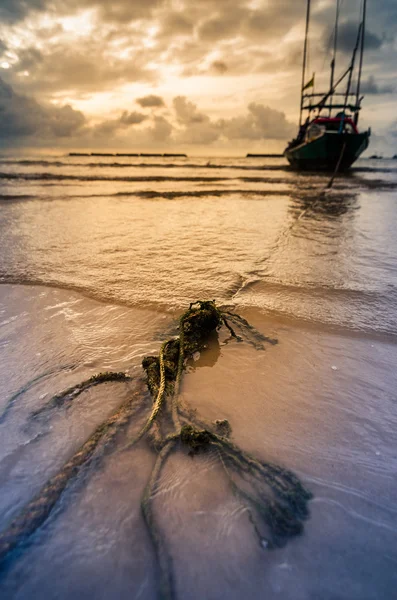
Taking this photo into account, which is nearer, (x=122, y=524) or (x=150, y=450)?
(x=122, y=524)

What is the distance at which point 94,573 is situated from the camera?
1.41m

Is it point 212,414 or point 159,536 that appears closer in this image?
point 159,536

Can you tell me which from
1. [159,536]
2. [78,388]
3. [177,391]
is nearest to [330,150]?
[177,391]

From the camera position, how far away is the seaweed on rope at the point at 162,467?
1526 mm

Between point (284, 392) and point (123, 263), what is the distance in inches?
156

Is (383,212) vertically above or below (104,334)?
below

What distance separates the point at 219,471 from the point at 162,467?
1.08ft

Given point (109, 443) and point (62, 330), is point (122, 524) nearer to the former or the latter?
point (109, 443)

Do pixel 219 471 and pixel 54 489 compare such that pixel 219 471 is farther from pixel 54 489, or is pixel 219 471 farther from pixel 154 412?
pixel 54 489

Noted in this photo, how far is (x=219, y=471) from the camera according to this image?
6.05 feet

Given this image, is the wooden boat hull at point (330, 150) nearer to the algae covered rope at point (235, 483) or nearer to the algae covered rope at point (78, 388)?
the algae covered rope at point (78, 388)

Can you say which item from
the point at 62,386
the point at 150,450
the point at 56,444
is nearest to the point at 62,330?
the point at 62,386

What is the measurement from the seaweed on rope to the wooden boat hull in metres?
28.4

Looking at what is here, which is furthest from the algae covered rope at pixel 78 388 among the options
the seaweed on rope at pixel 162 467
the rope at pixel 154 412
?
the rope at pixel 154 412
